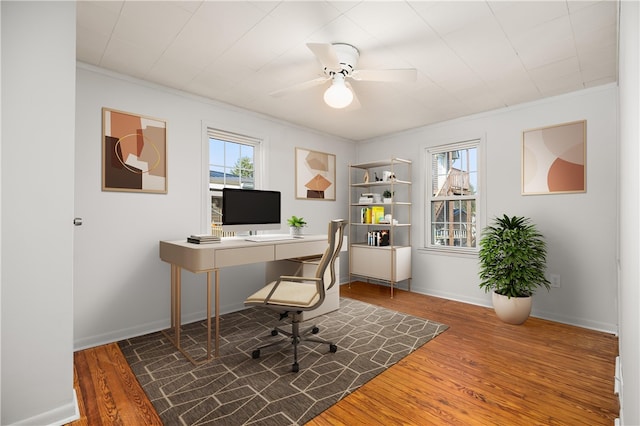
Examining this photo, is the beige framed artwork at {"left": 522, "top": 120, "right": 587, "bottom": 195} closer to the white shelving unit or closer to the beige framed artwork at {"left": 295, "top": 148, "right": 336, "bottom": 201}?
the white shelving unit

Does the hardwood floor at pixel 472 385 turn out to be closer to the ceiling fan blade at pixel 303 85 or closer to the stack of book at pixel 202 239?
the stack of book at pixel 202 239

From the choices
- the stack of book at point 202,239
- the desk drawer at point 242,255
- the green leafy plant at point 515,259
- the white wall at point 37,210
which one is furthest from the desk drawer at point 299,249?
the green leafy plant at point 515,259

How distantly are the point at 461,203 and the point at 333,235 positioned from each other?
8.63 feet

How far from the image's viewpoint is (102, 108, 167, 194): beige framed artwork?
8.87 feet

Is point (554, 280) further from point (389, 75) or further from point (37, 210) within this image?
point (37, 210)

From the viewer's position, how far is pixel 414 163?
14.8 feet

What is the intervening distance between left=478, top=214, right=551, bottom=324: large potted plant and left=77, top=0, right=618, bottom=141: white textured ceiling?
5.04 ft

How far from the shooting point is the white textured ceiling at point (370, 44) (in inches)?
74.3

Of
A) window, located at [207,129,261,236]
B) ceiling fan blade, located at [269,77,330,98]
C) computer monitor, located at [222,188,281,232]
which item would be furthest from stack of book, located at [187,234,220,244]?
ceiling fan blade, located at [269,77,330,98]

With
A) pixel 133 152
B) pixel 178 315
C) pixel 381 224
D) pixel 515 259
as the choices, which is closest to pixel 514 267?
pixel 515 259

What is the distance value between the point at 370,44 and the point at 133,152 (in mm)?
2360

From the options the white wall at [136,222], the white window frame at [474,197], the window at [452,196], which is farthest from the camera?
the window at [452,196]

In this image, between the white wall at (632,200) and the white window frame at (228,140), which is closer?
the white wall at (632,200)

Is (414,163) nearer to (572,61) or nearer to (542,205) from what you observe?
(542,205)
